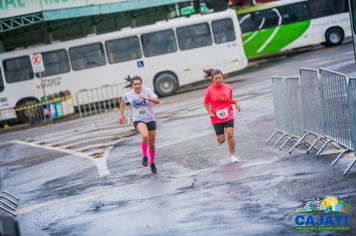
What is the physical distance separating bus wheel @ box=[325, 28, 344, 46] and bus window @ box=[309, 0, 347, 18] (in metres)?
0.93

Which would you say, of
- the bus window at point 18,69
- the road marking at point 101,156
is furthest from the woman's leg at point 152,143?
the bus window at point 18,69

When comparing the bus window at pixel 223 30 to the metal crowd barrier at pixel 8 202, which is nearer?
the metal crowd barrier at pixel 8 202

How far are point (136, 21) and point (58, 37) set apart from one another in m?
4.64

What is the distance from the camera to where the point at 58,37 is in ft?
123

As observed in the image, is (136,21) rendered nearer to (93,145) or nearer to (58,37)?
(58,37)

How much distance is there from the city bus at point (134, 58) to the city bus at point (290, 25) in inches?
183

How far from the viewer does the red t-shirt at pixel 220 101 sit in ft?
37.7

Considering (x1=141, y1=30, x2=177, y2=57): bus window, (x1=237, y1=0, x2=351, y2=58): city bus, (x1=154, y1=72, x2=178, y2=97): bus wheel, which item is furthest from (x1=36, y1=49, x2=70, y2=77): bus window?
(x1=237, y1=0, x2=351, y2=58): city bus

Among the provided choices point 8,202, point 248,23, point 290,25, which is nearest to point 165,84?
point 248,23

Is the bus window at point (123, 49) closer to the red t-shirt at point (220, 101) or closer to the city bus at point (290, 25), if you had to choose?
the city bus at point (290, 25)

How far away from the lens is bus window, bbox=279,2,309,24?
120ft

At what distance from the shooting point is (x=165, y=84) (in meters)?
31.0

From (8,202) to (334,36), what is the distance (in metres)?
28.9

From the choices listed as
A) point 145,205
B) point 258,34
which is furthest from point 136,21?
point 145,205
